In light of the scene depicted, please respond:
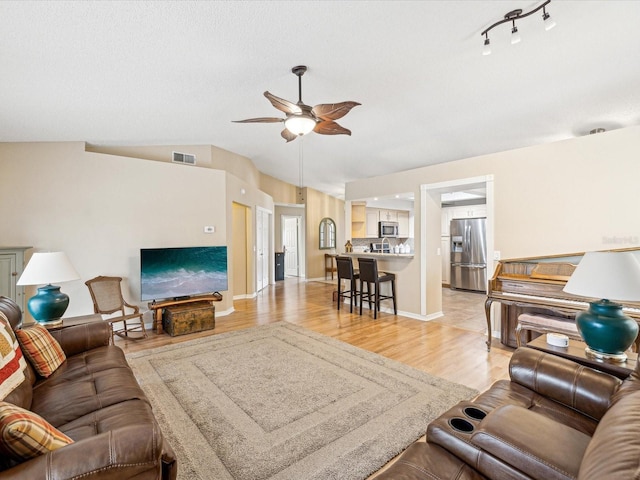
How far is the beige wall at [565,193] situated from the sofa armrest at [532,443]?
3023 mm

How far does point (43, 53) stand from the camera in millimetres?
2322

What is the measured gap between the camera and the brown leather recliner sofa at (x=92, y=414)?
979 mm

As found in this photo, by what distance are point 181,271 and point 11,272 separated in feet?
6.03

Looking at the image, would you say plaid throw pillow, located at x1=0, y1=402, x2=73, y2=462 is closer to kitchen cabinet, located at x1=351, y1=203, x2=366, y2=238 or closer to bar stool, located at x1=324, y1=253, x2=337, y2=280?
kitchen cabinet, located at x1=351, y1=203, x2=366, y2=238

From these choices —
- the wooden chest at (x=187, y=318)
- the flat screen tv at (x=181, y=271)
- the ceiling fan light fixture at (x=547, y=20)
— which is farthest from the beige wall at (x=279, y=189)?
the ceiling fan light fixture at (x=547, y=20)

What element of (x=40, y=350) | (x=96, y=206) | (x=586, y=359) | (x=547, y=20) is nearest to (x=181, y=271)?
(x=96, y=206)

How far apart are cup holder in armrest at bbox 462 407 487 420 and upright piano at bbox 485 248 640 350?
2.29 meters

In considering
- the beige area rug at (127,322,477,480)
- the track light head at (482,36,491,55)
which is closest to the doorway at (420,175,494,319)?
the beige area rug at (127,322,477,480)

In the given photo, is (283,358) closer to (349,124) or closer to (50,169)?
(349,124)

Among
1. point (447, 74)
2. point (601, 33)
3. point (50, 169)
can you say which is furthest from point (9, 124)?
point (601, 33)

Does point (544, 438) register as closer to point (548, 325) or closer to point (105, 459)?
point (105, 459)

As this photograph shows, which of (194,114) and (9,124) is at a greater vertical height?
(194,114)

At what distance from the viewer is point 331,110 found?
9.22 feet

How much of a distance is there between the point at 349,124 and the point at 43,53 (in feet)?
10.6
